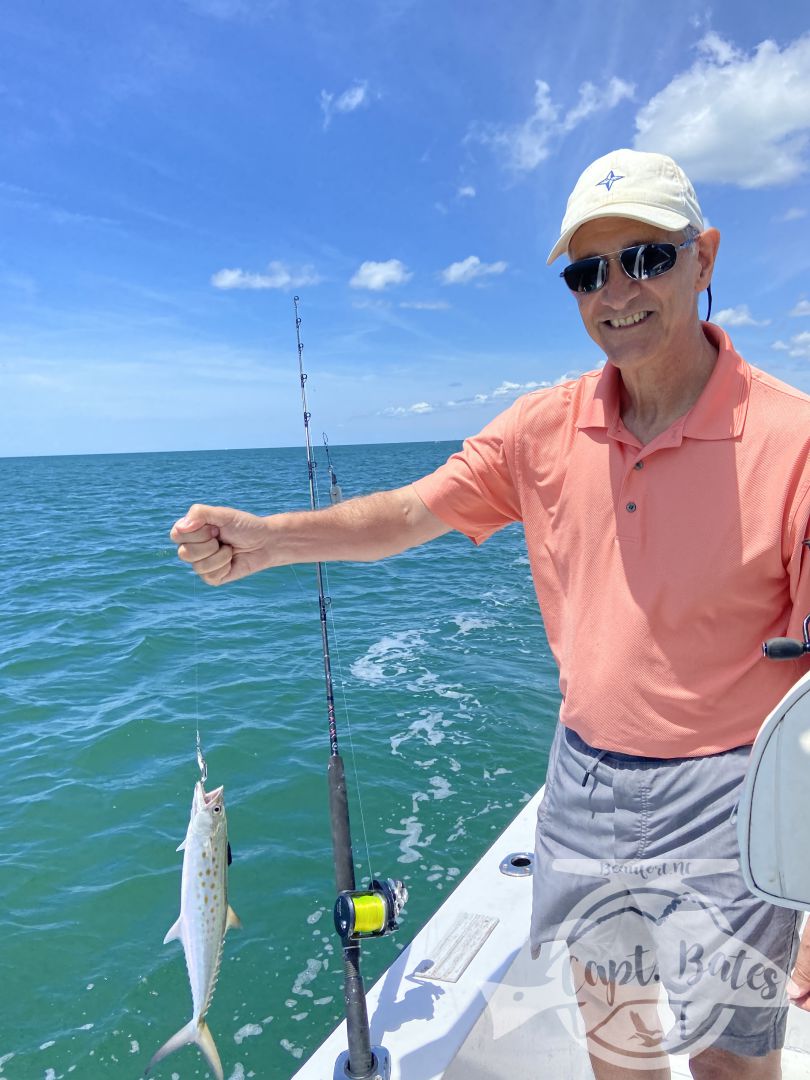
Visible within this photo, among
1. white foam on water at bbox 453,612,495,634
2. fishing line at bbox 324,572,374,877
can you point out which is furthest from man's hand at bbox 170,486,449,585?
white foam on water at bbox 453,612,495,634

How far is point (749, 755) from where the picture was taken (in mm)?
1735

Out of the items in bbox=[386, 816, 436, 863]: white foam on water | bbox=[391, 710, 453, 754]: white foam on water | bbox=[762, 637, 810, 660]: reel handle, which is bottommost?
bbox=[386, 816, 436, 863]: white foam on water

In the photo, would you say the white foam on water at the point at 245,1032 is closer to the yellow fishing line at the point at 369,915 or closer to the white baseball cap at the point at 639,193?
the yellow fishing line at the point at 369,915

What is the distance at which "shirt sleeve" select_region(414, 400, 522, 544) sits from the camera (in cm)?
218

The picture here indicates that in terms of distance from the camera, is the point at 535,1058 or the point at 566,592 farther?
the point at 535,1058

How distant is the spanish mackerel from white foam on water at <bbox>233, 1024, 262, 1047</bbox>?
1416mm

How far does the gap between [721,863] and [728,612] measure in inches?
24.2

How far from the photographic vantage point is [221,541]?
209cm

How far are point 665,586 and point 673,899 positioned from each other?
791 mm

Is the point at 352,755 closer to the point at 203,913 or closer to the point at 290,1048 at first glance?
the point at 290,1048

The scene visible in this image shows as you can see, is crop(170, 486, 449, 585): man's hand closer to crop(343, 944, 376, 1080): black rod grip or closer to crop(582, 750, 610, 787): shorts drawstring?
crop(582, 750, 610, 787): shorts drawstring

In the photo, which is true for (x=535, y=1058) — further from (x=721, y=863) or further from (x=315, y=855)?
(x=315, y=855)

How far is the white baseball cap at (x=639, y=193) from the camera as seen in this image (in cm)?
173

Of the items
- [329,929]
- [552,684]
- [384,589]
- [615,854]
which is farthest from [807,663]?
[384,589]
